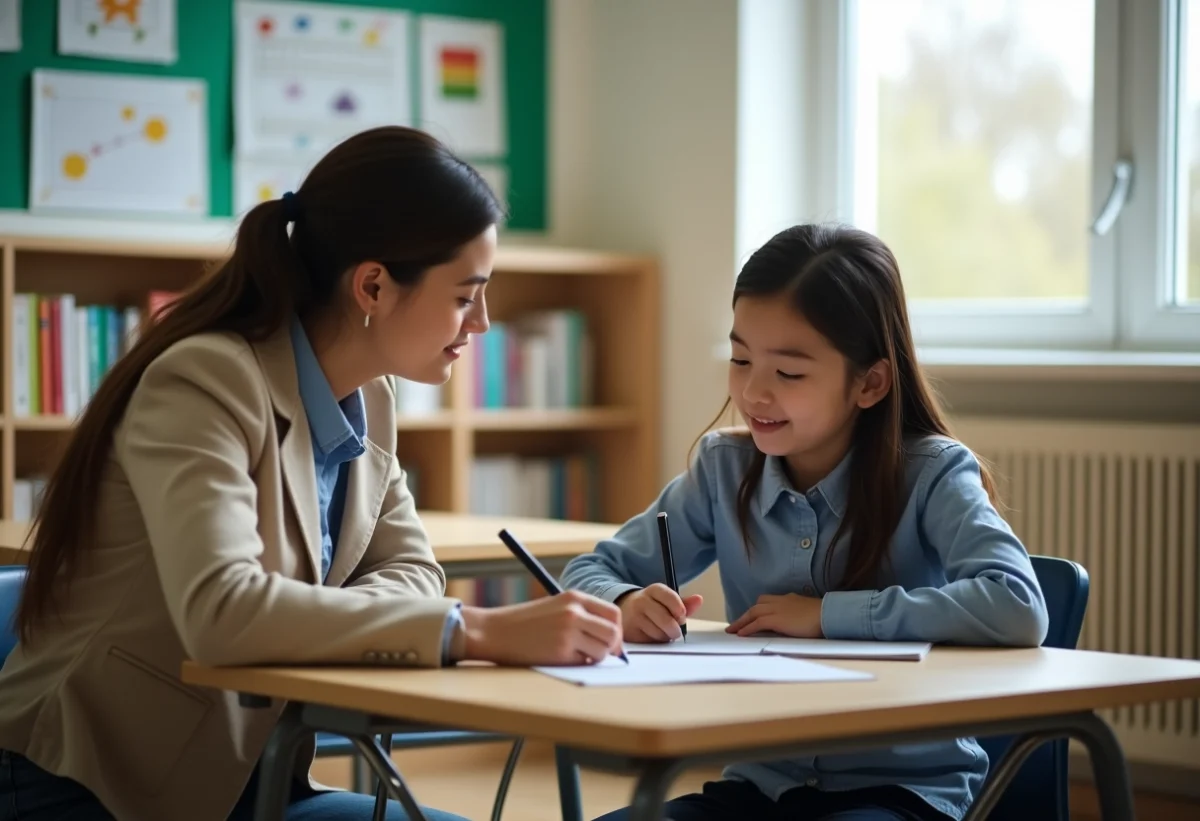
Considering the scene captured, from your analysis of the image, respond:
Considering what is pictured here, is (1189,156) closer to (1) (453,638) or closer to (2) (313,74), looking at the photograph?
(2) (313,74)

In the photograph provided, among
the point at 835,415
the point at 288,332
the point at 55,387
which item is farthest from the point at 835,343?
the point at 55,387

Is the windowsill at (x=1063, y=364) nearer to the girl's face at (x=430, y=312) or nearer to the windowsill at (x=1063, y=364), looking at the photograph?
the windowsill at (x=1063, y=364)

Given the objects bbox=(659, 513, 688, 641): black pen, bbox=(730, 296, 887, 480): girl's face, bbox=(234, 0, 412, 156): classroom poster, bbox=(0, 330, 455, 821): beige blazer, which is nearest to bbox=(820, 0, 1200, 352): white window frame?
bbox=(234, 0, 412, 156): classroom poster

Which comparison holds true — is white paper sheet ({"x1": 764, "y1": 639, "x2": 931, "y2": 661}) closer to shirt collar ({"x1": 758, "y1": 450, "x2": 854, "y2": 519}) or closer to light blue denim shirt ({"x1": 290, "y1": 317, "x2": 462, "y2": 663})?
shirt collar ({"x1": 758, "y1": 450, "x2": 854, "y2": 519})

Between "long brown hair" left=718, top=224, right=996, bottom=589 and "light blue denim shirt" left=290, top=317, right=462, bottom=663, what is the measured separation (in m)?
0.48

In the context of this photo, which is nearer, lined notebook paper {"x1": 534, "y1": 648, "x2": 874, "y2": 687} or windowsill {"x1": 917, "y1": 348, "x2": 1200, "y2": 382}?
lined notebook paper {"x1": 534, "y1": 648, "x2": 874, "y2": 687}

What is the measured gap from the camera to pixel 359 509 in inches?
70.2

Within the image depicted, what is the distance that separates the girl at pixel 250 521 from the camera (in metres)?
1.45

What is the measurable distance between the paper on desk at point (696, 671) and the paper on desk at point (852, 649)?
0.20 ft

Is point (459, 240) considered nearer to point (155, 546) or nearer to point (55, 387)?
point (155, 546)

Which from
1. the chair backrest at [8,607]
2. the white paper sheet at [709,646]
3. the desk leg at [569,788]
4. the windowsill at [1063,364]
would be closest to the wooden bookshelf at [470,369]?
the windowsill at [1063,364]

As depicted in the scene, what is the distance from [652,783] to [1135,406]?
2.74 meters

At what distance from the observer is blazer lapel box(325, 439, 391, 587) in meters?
1.76

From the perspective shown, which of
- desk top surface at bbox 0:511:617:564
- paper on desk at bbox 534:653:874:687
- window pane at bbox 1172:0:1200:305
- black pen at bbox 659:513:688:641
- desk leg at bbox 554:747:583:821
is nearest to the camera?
paper on desk at bbox 534:653:874:687
